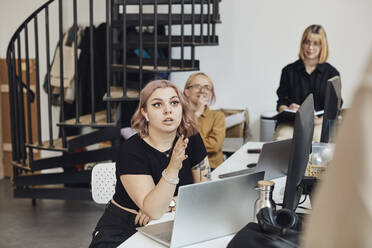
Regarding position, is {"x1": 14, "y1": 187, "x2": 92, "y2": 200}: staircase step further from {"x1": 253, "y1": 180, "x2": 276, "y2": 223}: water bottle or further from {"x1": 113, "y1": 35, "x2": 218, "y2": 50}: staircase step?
{"x1": 253, "y1": 180, "x2": 276, "y2": 223}: water bottle

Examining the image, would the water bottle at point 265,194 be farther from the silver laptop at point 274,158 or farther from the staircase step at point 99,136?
the staircase step at point 99,136

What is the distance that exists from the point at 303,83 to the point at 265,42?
1.16 metres

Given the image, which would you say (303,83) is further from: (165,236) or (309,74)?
(165,236)

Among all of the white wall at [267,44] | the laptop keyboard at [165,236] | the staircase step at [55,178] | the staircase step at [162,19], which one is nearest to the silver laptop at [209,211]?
the laptop keyboard at [165,236]

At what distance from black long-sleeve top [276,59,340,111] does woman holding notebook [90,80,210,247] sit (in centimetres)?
223

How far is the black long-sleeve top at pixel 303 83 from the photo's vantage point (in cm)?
405

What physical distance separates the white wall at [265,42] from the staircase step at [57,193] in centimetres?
187

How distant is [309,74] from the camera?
411 centimetres

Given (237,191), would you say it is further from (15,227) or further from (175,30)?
(175,30)

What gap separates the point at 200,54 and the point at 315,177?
3.70m

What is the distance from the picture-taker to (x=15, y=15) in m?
5.64

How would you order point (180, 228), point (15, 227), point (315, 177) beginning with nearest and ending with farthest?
point (180, 228)
point (315, 177)
point (15, 227)

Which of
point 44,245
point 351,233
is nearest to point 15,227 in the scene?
point 44,245

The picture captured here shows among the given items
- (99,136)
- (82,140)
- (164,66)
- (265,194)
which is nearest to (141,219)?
(265,194)
